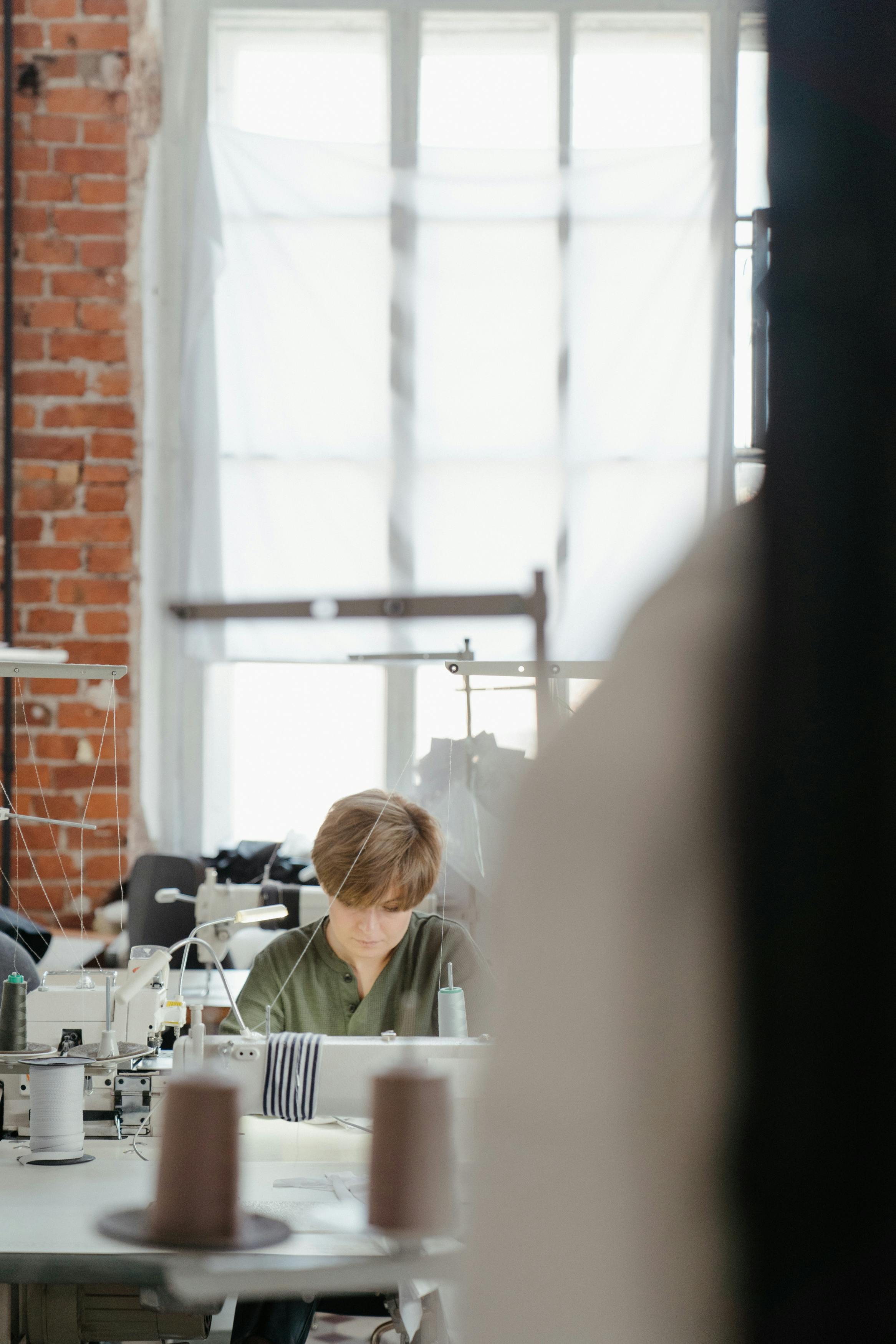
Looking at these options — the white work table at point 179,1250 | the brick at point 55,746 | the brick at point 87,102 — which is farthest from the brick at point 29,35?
the white work table at point 179,1250

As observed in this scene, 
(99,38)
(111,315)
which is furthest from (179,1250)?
(99,38)

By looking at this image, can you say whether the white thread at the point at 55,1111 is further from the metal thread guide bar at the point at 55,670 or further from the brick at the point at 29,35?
the brick at the point at 29,35

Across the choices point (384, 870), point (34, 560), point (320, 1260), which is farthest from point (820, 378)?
point (34, 560)

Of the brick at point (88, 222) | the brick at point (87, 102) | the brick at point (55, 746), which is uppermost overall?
the brick at point (87, 102)

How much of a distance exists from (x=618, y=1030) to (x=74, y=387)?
270cm

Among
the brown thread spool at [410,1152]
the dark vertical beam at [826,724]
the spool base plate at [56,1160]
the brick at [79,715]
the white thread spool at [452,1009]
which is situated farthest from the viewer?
the brick at [79,715]

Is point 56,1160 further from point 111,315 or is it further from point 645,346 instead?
point 645,346

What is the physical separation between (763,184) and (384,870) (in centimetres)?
146

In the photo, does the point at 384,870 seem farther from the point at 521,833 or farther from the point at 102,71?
the point at 102,71

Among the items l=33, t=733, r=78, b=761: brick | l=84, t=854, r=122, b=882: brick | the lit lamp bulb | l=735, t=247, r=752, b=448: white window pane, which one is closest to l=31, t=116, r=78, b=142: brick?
l=33, t=733, r=78, b=761: brick

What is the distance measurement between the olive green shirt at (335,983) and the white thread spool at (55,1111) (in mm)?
259

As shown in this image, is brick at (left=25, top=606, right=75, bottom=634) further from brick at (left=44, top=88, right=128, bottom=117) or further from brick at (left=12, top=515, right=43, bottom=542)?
brick at (left=44, top=88, right=128, bottom=117)

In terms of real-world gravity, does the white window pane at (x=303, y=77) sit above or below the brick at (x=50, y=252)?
above

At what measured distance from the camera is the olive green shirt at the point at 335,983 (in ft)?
5.24
